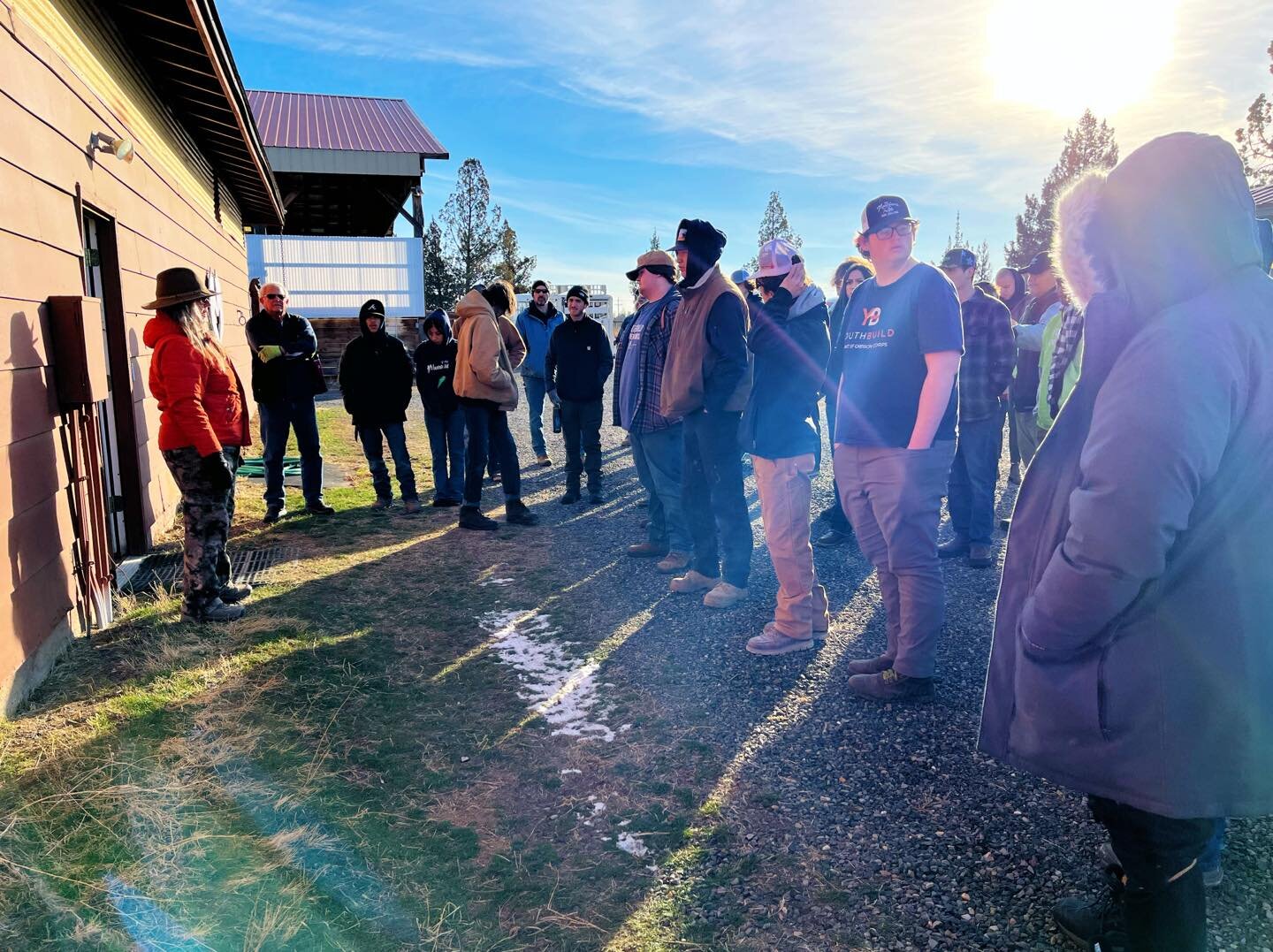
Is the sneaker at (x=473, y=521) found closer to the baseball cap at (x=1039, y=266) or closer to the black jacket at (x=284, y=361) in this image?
the black jacket at (x=284, y=361)

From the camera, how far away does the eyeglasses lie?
3.32m

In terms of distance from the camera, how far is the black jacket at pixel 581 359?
743cm

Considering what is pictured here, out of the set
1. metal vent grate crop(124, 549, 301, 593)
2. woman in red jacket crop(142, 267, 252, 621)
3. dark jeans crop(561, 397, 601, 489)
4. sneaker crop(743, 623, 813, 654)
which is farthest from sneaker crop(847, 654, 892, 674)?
dark jeans crop(561, 397, 601, 489)

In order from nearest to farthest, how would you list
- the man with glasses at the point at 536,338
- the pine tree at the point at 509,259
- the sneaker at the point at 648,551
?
the sneaker at the point at 648,551
the man with glasses at the point at 536,338
the pine tree at the point at 509,259

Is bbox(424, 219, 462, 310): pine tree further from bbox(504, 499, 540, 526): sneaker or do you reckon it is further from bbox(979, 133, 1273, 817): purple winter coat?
bbox(979, 133, 1273, 817): purple winter coat

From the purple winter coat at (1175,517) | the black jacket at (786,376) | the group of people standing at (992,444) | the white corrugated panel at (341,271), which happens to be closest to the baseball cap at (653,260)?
the group of people standing at (992,444)

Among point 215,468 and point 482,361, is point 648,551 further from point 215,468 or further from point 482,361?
point 215,468

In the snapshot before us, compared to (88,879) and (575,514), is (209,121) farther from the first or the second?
(88,879)

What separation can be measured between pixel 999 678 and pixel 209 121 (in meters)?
10.4

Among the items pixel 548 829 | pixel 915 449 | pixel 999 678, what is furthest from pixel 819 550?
pixel 999 678

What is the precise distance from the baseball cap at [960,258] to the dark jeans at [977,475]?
1.09m

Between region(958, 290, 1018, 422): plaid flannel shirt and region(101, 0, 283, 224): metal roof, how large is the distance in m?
5.79

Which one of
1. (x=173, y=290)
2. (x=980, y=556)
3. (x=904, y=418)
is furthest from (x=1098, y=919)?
(x=173, y=290)

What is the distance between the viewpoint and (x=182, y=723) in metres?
3.37
